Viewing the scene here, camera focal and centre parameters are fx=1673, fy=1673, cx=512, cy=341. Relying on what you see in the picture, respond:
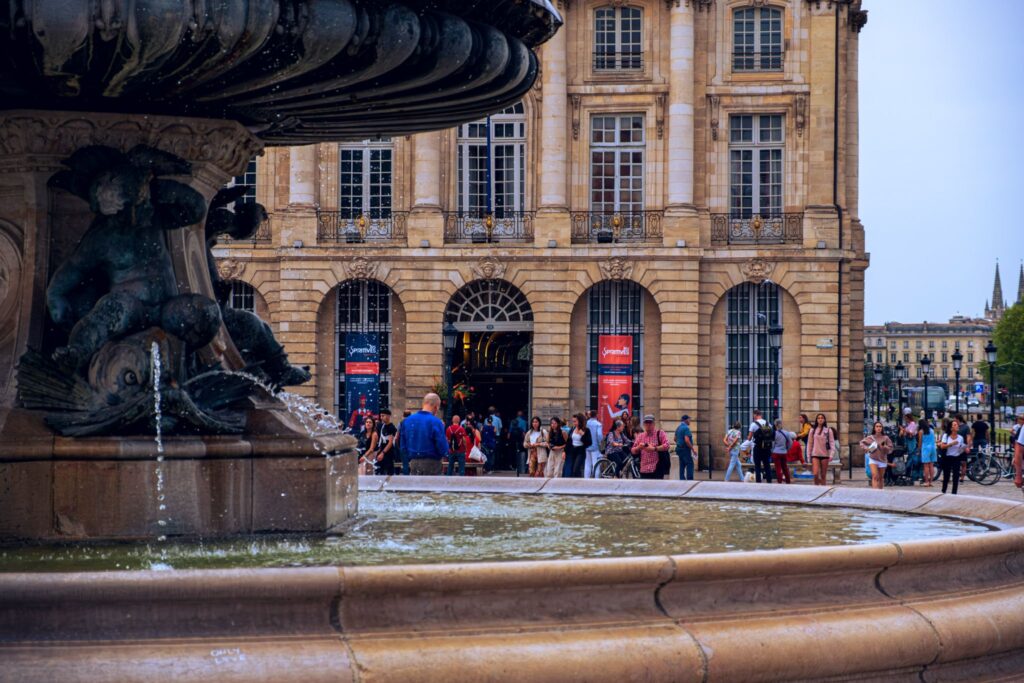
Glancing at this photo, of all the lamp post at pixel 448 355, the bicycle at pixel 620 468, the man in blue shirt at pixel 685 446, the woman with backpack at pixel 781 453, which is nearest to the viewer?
the bicycle at pixel 620 468

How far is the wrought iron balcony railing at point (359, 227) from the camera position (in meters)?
38.8

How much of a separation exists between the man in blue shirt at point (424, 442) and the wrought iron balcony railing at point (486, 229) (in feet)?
80.9

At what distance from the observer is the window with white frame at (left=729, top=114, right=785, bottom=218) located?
38.9 m

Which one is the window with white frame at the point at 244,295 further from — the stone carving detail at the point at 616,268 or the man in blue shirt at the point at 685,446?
the man in blue shirt at the point at 685,446

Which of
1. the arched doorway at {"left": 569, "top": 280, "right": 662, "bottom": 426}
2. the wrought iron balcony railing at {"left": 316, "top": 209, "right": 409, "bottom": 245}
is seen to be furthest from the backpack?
the wrought iron balcony railing at {"left": 316, "top": 209, "right": 409, "bottom": 245}

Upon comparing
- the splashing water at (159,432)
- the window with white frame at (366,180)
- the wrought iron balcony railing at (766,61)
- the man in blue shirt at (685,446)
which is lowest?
the man in blue shirt at (685,446)

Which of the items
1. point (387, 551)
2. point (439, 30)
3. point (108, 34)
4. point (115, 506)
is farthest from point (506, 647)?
point (439, 30)

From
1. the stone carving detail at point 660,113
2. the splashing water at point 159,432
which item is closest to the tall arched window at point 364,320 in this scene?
the stone carving detail at point 660,113

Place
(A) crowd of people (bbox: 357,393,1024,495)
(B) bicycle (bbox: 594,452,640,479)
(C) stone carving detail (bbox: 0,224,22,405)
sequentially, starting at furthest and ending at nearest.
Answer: (B) bicycle (bbox: 594,452,640,479)
(A) crowd of people (bbox: 357,393,1024,495)
(C) stone carving detail (bbox: 0,224,22,405)

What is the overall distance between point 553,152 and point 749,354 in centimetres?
651

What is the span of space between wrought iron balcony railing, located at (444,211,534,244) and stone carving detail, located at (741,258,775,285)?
16.6 ft

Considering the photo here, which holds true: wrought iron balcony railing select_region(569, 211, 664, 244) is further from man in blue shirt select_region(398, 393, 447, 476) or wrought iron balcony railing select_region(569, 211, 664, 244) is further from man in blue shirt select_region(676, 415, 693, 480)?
man in blue shirt select_region(398, 393, 447, 476)

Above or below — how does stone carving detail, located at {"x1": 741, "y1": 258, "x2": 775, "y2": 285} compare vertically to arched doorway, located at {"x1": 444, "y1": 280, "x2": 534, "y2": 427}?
above

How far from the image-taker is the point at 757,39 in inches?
1537
